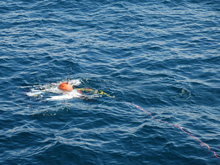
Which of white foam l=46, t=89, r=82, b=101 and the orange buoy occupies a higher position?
the orange buoy

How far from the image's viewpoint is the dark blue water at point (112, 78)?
615 inches

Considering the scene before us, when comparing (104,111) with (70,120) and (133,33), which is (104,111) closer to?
(70,120)

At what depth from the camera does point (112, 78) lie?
22.6 m

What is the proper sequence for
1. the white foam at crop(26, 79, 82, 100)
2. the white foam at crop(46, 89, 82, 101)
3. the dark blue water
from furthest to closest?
the white foam at crop(26, 79, 82, 100)
the white foam at crop(46, 89, 82, 101)
the dark blue water

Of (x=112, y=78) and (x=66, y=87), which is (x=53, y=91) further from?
(x=112, y=78)

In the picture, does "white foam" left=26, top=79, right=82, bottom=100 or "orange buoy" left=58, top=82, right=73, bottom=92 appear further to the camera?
"orange buoy" left=58, top=82, right=73, bottom=92

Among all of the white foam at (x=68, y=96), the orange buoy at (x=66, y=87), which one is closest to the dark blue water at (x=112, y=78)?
the white foam at (x=68, y=96)

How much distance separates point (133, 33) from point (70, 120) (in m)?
14.7

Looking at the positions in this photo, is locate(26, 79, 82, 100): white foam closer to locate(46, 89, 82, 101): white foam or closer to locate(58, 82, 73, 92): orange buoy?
locate(46, 89, 82, 101): white foam

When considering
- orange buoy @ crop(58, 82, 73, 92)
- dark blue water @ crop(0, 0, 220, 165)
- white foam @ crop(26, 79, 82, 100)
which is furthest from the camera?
orange buoy @ crop(58, 82, 73, 92)

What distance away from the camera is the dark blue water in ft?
51.3

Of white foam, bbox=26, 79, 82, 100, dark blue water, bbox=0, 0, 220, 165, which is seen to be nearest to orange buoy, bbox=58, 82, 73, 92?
white foam, bbox=26, 79, 82, 100

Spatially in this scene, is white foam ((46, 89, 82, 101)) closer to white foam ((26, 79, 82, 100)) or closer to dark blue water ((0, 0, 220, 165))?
white foam ((26, 79, 82, 100))

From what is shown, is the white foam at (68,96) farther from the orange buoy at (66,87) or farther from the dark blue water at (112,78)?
the dark blue water at (112,78)
